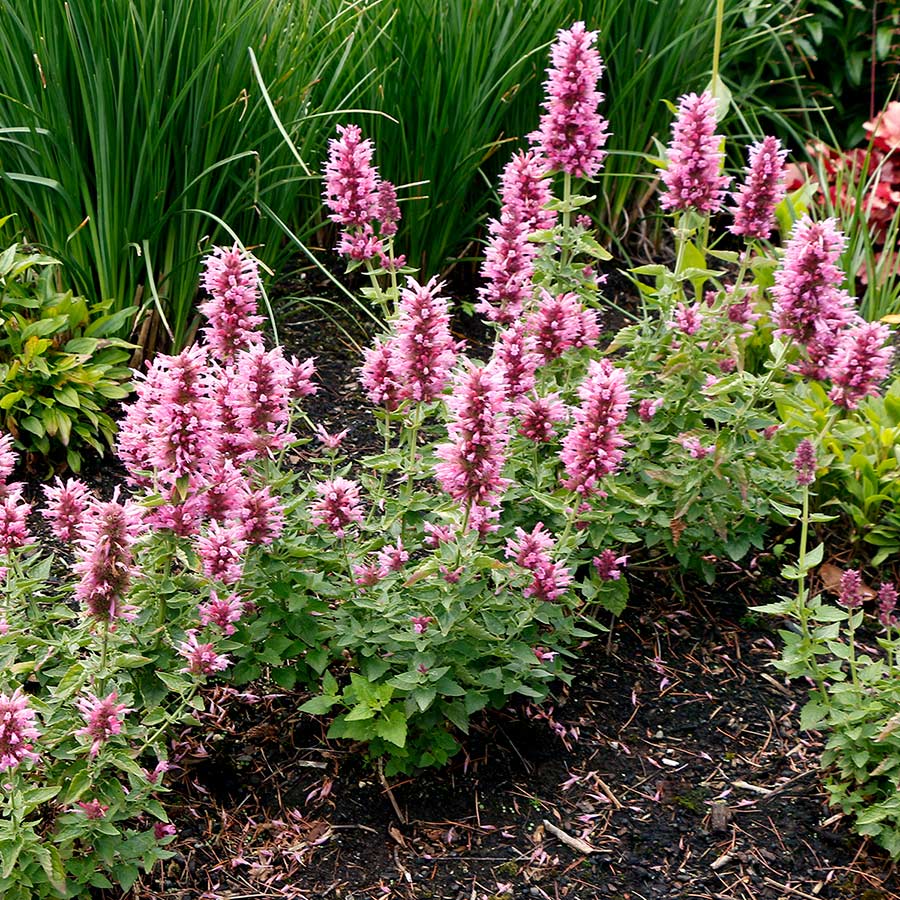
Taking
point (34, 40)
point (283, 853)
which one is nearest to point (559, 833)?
point (283, 853)

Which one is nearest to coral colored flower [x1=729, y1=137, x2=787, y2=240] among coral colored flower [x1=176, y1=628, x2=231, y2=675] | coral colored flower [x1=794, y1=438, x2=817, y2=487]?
coral colored flower [x1=794, y1=438, x2=817, y2=487]

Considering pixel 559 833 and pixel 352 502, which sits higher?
pixel 352 502

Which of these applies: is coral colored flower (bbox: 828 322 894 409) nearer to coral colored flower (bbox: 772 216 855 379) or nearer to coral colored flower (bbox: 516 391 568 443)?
coral colored flower (bbox: 772 216 855 379)

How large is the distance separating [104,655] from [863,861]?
170cm

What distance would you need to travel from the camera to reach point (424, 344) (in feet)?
7.80

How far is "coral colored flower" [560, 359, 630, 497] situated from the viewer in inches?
92.4

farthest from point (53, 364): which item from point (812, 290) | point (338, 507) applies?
point (812, 290)

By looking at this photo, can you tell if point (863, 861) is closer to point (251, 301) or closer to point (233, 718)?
point (233, 718)

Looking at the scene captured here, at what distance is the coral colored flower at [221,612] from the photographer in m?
2.36

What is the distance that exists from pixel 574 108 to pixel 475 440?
1123 millimetres

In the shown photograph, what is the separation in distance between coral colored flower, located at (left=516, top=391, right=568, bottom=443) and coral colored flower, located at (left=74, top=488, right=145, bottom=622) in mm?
880

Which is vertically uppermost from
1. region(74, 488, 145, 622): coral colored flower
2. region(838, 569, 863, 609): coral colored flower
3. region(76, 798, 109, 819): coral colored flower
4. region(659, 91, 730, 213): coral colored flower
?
region(659, 91, 730, 213): coral colored flower

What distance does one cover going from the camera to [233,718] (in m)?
2.89

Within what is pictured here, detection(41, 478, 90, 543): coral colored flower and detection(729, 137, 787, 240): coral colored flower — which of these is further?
detection(729, 137, 787, 240): coral colored flower
